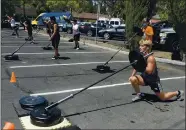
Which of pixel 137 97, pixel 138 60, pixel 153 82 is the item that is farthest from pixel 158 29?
pixel 138 60

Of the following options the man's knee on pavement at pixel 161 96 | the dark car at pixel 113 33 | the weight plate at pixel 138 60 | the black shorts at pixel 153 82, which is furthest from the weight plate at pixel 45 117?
the dark car at pixel 113 33

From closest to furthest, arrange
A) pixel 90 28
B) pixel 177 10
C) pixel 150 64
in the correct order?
pixel 150 64
pixel 177 10
pixel 90 28

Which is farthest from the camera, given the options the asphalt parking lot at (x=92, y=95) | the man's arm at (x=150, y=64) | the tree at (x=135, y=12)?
the tree at (x=135, y=12)

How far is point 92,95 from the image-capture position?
6.55 m

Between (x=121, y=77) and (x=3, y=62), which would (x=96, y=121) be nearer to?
(x=121, y=77)

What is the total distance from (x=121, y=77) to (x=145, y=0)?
22.1 feet

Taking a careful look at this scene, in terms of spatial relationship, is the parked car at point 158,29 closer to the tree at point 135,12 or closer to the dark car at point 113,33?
the tree at point 135,12

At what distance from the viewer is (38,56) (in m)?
12.0

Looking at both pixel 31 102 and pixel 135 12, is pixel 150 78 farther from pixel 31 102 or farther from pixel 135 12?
pixel 135 12

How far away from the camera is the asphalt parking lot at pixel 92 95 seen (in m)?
4.96

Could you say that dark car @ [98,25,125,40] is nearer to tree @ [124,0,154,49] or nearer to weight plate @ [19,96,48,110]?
tree @ [124,0,154,49]

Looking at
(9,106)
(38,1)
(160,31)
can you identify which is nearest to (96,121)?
(9,106)

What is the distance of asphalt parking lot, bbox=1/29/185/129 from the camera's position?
16.3ft

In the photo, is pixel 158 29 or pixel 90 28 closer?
pixel 158 29
